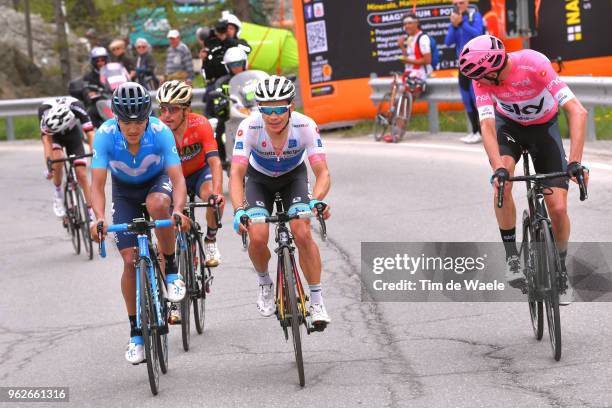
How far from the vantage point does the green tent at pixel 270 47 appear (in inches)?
1277

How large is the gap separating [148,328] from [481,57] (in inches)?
106

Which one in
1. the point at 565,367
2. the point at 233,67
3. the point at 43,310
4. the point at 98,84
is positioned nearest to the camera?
the point at 565,367

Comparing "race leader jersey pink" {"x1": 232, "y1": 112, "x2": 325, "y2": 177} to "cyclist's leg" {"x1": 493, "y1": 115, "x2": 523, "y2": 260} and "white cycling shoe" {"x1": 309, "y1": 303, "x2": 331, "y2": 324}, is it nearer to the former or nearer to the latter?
"white cycling shoe" {"x1": 309, "y1": 303, "x2": 331, "y2": 324}

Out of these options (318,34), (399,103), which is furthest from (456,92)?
(318,34)

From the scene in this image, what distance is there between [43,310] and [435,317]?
3463mm

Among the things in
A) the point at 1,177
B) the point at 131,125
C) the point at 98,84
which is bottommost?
the point at 1,177

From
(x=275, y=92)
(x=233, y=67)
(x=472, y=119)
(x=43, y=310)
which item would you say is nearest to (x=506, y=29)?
(x=472, y=119)

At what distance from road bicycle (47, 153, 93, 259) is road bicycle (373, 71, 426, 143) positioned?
22.8ft

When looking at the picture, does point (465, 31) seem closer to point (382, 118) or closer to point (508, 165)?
point (382, 118)

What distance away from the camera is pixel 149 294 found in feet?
24.2

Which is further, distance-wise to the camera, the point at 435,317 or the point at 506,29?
the point at 506,29

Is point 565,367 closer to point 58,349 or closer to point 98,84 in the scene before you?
point 58,349

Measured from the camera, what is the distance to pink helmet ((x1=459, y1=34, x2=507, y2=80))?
776 cm

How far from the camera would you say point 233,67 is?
1553cm
